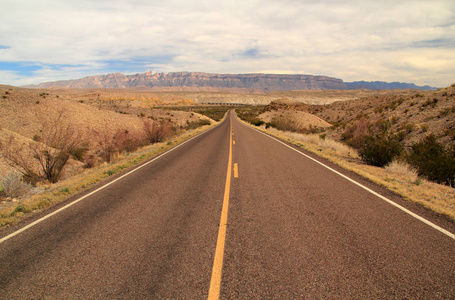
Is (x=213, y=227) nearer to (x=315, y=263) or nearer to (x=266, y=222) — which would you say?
(x=266, y=222)

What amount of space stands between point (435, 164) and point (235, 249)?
31.4ft

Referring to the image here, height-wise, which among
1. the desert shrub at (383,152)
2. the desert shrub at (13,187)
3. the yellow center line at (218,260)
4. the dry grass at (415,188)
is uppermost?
the desert shrub at (383,152)

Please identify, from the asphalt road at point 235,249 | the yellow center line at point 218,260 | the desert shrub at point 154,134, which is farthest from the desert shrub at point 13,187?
the desert shrub at point 154,134

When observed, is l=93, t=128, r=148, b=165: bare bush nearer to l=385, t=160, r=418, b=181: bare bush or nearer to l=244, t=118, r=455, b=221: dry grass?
l=244, t=118, r=455, b=221: dry grass

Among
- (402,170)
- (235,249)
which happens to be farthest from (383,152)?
(235,249)

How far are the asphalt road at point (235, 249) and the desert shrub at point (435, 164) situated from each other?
162 inches

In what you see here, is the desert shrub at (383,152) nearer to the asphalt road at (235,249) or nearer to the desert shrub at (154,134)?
the asphalt road at (235,249)

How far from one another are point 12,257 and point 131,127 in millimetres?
29222

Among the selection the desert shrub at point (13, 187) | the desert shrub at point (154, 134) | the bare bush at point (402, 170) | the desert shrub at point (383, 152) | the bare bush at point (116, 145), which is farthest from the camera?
the desert shrub at point (154, 134)

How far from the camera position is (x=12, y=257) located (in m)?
3.79

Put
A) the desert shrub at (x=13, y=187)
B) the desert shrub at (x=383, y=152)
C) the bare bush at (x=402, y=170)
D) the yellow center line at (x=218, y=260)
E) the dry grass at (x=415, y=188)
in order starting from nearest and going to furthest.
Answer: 1. the yellow center line at (x=218, y=260)
2. the dry grass at (x=415, y=188)
3. the desert shrub at (x=13, y=187)
4. the bare bush at (x=402, y=170)
5. the desert shrub at (x=383, y=152)

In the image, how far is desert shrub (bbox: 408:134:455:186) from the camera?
28.1 feet

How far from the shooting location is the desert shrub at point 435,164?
28.1 feet

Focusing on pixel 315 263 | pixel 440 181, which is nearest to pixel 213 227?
pixel 315 263
